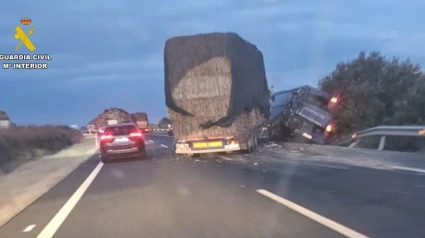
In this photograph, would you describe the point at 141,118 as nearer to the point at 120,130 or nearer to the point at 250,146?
the point at 120,130

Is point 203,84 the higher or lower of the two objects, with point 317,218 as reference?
higher

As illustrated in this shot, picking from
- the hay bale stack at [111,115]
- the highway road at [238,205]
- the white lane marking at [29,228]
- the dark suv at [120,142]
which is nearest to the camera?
the highway road at [238,205]

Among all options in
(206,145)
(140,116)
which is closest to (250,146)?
(206,145)

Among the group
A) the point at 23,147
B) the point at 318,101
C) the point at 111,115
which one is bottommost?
the point at 23,147

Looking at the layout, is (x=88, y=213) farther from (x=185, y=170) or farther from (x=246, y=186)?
(x=185, y=170)

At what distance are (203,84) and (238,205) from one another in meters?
14.0

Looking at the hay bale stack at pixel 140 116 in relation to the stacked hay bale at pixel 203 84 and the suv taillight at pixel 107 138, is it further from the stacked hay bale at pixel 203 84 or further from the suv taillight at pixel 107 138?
the stacked hay bale at pixel 203 84

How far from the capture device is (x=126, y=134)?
93.2ft

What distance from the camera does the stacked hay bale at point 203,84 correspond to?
25.4 meters

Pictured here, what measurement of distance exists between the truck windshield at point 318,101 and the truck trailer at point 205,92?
5.26m

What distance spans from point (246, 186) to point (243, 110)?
1196 cm

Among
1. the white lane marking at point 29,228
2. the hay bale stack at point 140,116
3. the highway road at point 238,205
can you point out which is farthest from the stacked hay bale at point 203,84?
the hay bale stack at point 140,116

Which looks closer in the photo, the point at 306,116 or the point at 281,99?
the point at 306,116

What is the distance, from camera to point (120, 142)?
28.0m
